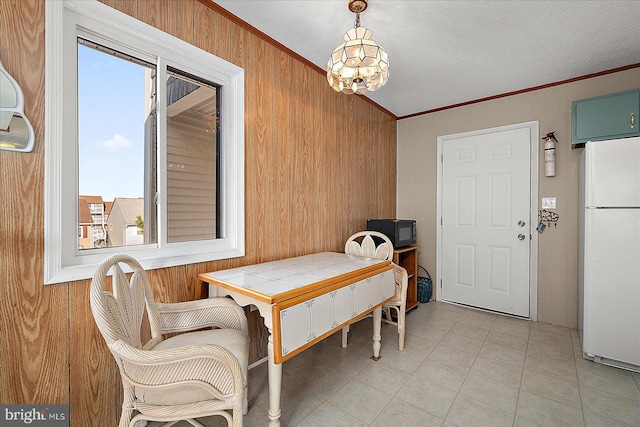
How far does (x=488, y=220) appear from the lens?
329cm

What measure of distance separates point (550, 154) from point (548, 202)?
0.48 metres

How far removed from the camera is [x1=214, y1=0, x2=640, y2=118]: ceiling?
1812 millimetres

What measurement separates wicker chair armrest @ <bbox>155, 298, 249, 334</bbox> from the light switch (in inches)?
123

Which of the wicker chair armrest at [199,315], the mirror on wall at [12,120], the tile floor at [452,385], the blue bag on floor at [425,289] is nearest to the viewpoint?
the mirror on wall at [12,120]

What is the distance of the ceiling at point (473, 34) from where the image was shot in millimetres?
1812

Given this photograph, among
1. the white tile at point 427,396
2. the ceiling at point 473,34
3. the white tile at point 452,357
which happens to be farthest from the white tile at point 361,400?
the ceiling at point 473,34

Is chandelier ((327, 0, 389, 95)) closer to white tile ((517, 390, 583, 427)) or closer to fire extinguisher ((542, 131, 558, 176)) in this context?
white tile ((517, 390, 583, 427))

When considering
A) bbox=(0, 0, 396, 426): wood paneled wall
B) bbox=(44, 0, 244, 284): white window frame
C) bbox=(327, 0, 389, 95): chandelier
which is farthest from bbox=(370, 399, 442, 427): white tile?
bbox=(327, 0, 389, 95): chandelier

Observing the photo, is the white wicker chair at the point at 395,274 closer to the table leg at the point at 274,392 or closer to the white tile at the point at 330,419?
the white tile at the point at 330,419

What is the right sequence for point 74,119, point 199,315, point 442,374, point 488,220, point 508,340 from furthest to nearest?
1. point 488,220
2. point 508,340
3. point 442,374
4. point 199,315
5. point 74,119

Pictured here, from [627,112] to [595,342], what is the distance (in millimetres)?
1848

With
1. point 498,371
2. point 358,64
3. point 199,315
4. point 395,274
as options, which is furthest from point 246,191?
point 498,371

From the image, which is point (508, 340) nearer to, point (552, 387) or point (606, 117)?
point (552, 387)

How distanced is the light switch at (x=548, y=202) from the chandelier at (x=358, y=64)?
2427 millimetres
